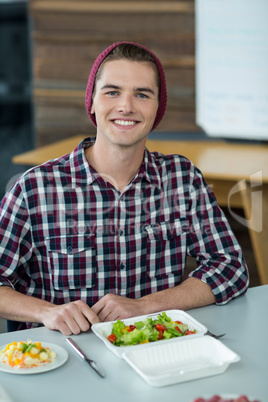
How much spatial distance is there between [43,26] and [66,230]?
2.79m

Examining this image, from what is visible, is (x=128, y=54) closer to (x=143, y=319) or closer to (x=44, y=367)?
(x=143, y=319)

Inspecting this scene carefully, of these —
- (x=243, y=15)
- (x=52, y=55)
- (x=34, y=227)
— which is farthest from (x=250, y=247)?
(x=52, y=55)

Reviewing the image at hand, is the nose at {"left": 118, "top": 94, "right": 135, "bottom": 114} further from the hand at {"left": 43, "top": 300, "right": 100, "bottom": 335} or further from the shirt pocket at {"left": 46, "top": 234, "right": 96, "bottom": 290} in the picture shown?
the hand at {"left": 43, "top": 300, "right": 100, "bottom": 335}

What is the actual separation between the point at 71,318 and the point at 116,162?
517 millimetres

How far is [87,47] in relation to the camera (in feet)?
→ 13.2

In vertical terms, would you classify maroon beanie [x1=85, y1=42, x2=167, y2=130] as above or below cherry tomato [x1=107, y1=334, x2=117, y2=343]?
above

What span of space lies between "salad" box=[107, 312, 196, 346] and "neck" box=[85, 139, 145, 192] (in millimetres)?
500

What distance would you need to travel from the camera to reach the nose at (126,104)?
164 centimetres

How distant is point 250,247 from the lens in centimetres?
301

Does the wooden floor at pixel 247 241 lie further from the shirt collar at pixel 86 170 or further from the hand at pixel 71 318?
the hand at pixel 71 318

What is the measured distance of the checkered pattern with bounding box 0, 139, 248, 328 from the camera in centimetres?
163

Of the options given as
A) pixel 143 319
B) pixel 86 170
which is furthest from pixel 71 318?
pixel 86 170

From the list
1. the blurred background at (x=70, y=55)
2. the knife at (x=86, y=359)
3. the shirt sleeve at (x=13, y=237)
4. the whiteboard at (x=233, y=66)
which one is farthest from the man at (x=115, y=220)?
the blurred background at (x=70, y=55)

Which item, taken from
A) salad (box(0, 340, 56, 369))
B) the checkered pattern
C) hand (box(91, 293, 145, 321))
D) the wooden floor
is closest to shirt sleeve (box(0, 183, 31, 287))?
the checkered pattern
